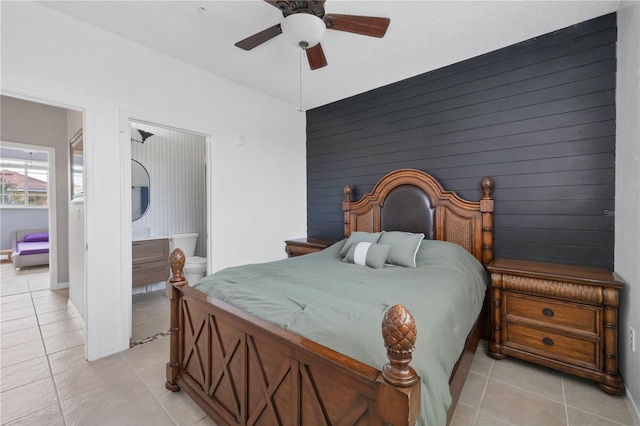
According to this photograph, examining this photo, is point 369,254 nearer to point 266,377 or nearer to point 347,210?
point 347,210

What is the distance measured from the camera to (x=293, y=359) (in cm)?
117

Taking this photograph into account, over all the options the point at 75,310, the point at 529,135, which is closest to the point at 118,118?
the point at 75,310

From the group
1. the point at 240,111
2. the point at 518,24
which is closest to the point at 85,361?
the point at 240,111

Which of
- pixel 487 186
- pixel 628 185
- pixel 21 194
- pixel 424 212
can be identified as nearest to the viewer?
pixel 628 185

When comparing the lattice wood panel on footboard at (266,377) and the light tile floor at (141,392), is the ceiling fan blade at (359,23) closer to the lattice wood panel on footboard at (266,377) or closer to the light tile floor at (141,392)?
the lattice wood panel on footboard at (266,377)

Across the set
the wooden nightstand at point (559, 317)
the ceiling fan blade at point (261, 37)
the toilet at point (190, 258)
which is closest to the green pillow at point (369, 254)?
the wooden nightstand at point (559, 317)

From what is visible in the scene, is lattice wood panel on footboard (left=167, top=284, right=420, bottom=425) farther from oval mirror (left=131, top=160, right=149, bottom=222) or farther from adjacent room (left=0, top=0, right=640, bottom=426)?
oval mirror (left=131, top=160, right=149, bottom=222)

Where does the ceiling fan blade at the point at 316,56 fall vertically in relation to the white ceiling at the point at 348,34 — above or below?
below

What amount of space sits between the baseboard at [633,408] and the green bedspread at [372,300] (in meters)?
0.96

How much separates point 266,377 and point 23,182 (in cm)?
956

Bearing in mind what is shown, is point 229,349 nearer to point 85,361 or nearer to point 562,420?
point 85,361

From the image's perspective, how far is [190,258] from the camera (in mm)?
4305

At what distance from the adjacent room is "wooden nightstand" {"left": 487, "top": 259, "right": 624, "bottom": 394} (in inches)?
0.5

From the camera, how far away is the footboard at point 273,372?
0.83 meters
